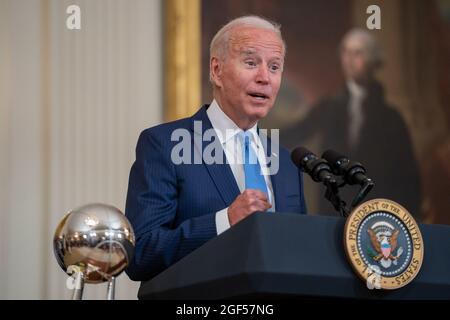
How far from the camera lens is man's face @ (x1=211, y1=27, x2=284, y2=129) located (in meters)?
3.22

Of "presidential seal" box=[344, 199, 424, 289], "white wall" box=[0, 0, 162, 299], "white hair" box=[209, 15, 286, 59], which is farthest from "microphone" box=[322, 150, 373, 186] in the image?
"white wall" box=[0, 0, 162, 299]

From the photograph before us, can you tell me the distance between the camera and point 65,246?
6.87ft

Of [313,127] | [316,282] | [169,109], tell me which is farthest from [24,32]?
[316,282]

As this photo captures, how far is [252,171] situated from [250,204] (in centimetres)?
74

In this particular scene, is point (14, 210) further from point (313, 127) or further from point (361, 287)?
point (361, 287)

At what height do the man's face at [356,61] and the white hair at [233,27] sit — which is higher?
the white hair at [233,27]

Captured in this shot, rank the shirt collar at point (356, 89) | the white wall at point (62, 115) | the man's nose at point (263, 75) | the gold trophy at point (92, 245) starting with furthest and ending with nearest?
the shirt collar at point (356, 89)
the white wall at point (62, 115)
the man's nose at point (263, 75)
the gold trophy at point (92, 245)

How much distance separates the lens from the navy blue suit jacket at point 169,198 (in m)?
2.63

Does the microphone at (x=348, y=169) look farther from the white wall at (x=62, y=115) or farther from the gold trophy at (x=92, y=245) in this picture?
the white wall at (x=62, y=115)

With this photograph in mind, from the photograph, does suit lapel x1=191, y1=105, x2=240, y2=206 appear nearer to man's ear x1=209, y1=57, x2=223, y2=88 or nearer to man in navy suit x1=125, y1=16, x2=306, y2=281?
man in navy suit x1=125, y1=16, x2=306, y2=281

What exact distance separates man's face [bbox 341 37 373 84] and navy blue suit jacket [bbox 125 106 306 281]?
6.63ft

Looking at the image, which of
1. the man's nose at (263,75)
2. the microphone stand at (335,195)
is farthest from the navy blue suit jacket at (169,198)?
the microphone stand at (335,195)

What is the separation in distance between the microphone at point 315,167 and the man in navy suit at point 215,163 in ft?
0.86
